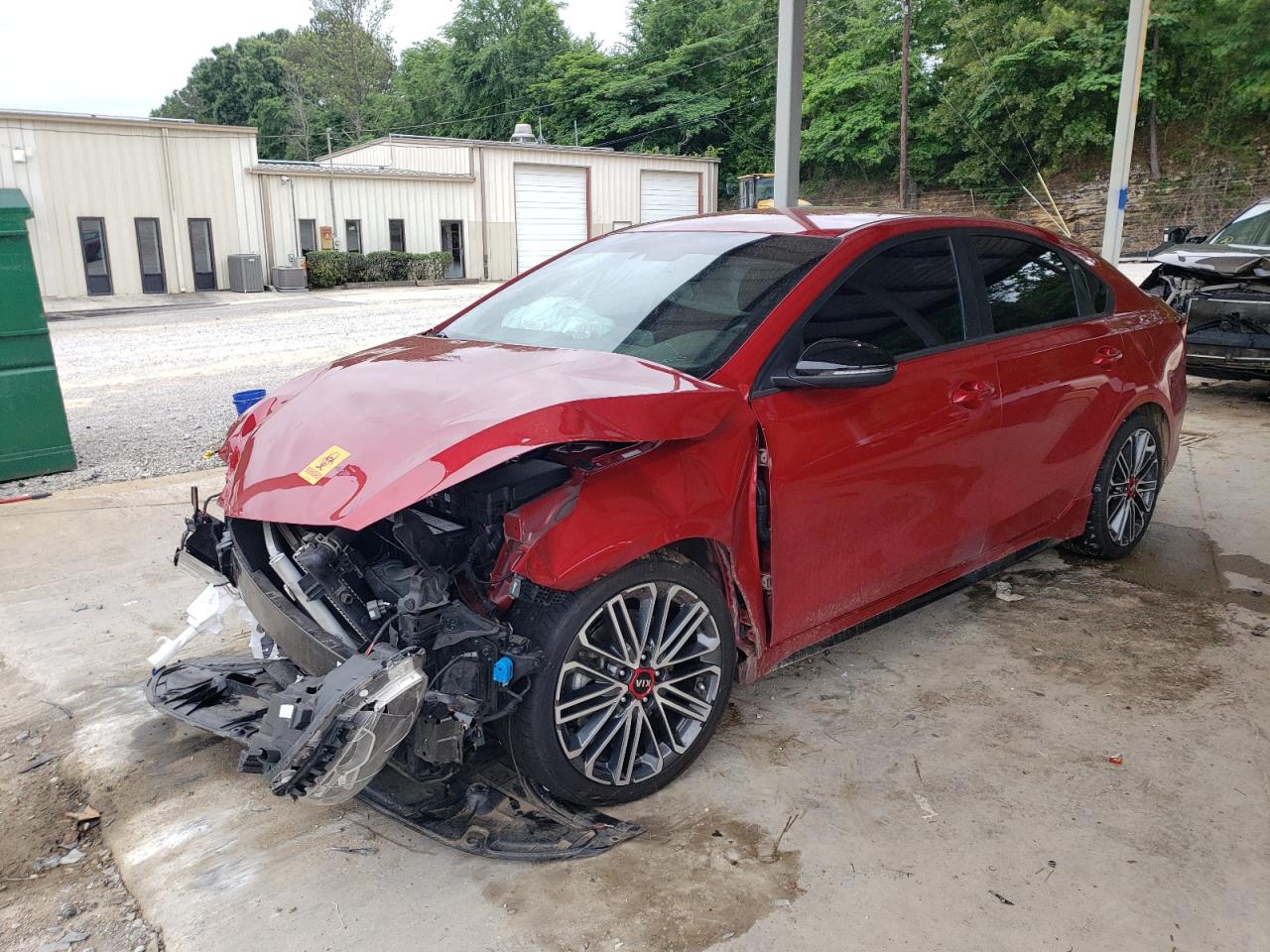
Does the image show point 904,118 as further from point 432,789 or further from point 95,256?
point 432,789

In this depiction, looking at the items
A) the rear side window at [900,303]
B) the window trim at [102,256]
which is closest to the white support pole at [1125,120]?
the rear side window at [900,303]

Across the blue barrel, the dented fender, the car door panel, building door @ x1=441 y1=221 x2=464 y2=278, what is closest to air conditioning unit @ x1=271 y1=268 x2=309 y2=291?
building door @ x1=441 y1=221 x2=464 y2=278

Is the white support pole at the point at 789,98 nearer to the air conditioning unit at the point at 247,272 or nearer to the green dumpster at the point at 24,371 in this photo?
the green dumpster at the point at 24,371

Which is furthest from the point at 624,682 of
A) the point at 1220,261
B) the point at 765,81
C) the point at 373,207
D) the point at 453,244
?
the point at 765,81

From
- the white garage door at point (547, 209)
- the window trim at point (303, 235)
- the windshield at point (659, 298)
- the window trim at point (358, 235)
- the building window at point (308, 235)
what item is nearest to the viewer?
the windshield at point (659, 298)

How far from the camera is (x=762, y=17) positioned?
46.6 metres

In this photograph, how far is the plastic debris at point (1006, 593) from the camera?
452cm

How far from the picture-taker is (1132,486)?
4.82m

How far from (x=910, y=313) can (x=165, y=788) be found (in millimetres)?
2904

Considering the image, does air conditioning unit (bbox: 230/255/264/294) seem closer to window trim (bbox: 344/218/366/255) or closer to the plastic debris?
window trim (bbox: 344/218/366/255)

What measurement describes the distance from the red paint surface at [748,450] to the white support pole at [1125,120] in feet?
24.3

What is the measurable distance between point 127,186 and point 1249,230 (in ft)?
84.3

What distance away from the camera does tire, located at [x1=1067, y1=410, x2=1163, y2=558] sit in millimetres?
4609

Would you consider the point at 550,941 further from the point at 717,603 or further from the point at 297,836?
the point at 717,603
